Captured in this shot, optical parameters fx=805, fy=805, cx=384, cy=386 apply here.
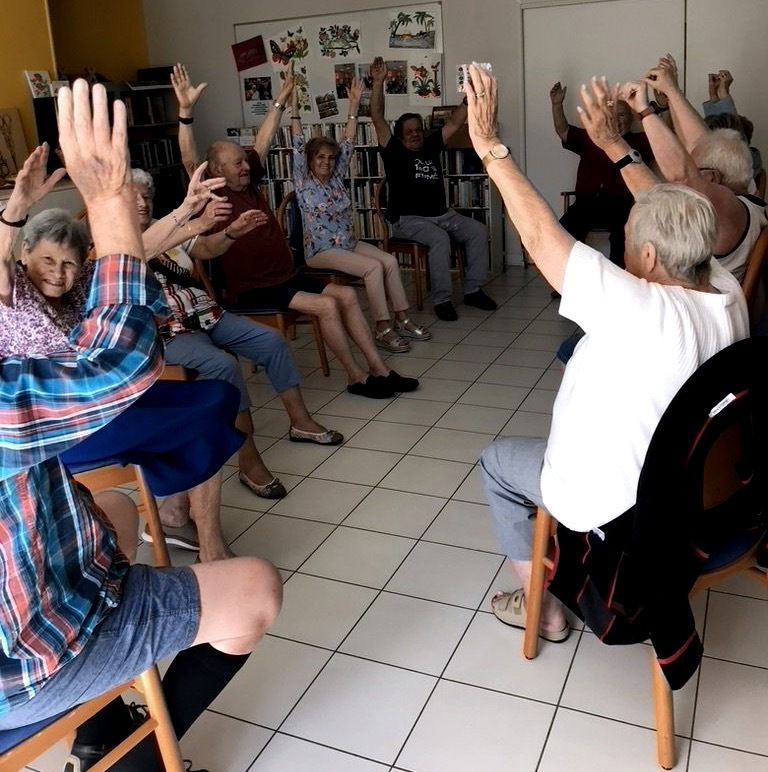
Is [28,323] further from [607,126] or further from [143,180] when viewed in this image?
[607,126]

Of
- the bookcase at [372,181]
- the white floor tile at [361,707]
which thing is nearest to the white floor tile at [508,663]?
the white floor tile at [361,707]

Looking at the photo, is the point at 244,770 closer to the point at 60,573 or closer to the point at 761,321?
the point at 60,573

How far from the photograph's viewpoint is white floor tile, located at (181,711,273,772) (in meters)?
1.80

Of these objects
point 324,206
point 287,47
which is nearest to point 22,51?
point 287,47

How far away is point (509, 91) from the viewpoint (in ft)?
20.4

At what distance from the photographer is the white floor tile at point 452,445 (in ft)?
10.6

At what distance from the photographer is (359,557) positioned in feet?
8.41

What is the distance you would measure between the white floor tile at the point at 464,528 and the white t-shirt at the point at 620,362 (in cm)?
94

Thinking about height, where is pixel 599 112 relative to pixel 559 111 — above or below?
above

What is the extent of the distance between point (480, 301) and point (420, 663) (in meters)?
3.57

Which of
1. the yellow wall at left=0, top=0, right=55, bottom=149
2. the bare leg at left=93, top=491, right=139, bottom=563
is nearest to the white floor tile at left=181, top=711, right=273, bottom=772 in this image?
the bare leg at left=93, top=491, right=139, bottom=563

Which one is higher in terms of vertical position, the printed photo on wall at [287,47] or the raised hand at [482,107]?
the printed photo on wall at [287,47]

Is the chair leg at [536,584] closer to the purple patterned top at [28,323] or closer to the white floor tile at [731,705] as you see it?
the white floor tile at [731,705]

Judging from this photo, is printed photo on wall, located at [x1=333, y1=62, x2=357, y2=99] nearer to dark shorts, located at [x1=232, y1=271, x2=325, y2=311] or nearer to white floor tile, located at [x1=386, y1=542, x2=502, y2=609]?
dark shorts, located at [x1=232, y1=271, x2=325, y2=311]
